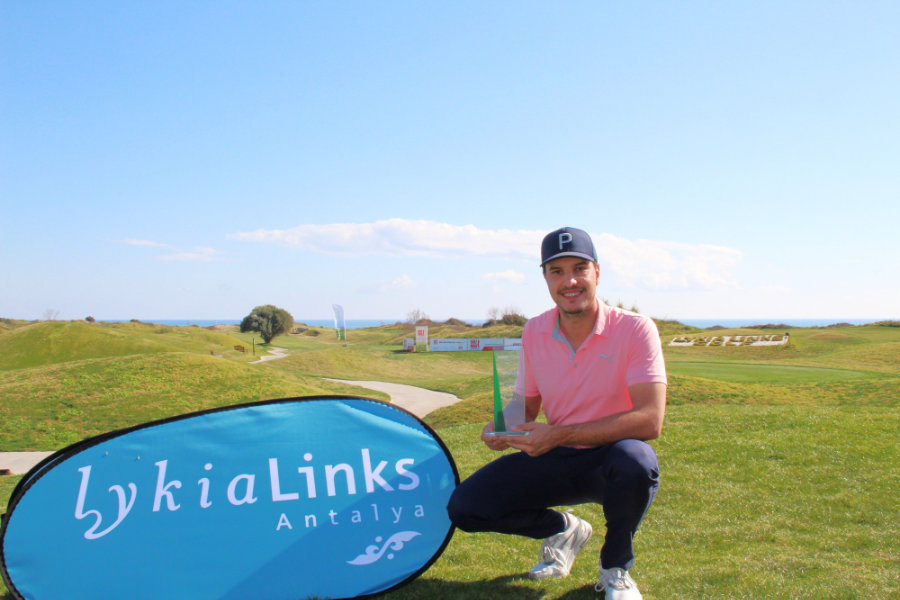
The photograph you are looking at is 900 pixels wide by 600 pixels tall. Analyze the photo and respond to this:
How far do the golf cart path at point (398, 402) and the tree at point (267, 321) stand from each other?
97.5ft

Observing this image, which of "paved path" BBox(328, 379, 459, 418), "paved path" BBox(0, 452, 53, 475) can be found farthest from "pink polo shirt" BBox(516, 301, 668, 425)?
"paved path" BBox(328, 379, 459, 418)

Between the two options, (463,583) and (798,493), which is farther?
(798,493)

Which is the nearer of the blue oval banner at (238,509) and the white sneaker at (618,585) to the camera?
the white sneaker at (618,585)

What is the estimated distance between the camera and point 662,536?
392 cm

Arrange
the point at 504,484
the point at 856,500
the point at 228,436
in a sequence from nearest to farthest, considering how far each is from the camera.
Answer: the point at 504,484 → the point at 228,436 → the point at 856,500

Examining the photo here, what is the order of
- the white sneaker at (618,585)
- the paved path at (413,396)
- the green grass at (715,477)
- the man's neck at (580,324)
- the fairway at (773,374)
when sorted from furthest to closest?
the paved path at (413,396)
the fairway at (773,374)
the man's neck at (580,324)
the green grass at (715,477)
the white sneaker at (618,585)

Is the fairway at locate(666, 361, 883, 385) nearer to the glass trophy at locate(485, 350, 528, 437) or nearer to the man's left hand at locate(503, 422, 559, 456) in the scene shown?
the glass trophy at locate(485, 350, 528, 437)

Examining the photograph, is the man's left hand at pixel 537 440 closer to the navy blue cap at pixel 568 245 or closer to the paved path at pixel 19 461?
the navy blue cap at pixel 568 245

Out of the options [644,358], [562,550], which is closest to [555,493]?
[562,550]

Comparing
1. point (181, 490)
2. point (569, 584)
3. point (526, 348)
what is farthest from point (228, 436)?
point (569, 584)

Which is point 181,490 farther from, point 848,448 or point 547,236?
point 848,448

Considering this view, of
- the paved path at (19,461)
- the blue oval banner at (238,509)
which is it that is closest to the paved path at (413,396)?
the paved path at (19,461)

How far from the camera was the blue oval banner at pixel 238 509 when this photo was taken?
9.59ft

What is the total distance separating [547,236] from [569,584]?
1.80m
